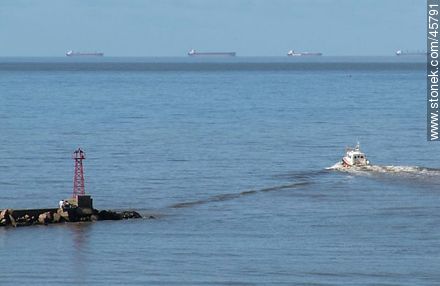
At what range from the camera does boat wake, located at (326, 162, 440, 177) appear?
85562 mm

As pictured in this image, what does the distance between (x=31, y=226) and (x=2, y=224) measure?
136 cm

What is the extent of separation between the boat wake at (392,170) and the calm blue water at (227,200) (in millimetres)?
262

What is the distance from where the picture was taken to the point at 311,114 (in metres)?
148

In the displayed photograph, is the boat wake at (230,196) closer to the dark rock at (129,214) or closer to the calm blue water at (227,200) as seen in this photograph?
the calm blue water at (227,200)

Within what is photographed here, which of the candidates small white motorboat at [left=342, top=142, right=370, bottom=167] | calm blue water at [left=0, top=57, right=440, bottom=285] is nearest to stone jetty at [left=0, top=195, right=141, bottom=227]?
calm blue water at [left=0, top=57, right=440, bottom=285]

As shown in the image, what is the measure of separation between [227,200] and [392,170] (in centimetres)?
1796

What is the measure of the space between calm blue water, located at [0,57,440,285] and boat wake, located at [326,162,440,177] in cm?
26

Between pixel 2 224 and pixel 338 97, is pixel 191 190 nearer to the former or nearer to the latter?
pixel 2 224

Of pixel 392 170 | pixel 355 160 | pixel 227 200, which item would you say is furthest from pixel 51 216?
pixel 355 160

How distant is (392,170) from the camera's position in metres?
87.4

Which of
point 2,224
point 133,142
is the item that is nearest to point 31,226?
point 2,224

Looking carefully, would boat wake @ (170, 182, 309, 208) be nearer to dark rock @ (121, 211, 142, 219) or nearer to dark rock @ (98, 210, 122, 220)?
dark rock @ (121, 211, 142, 219)

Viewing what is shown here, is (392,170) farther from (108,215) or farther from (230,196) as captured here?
(108,215)

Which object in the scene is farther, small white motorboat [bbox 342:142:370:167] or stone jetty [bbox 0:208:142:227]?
small white motorboat [bbox 342:142:370:167]
